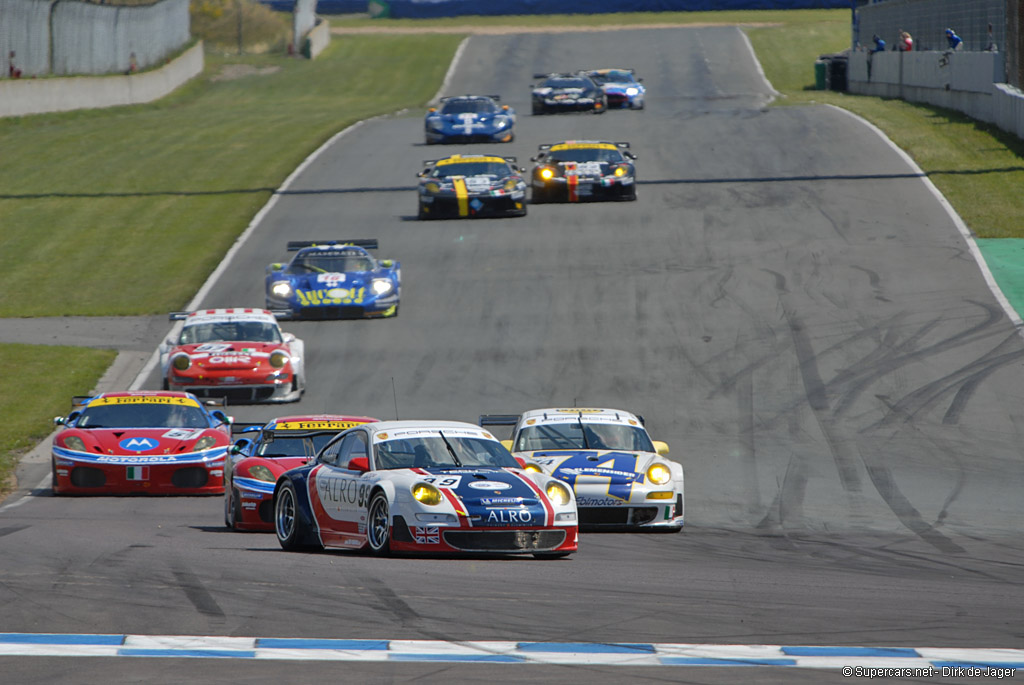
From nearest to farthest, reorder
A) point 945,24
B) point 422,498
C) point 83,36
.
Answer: point 422,498 < point 945,24 < point 83,36

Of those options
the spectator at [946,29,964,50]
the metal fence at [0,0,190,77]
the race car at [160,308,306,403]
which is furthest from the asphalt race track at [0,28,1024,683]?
the metal fence at [0,0,190,77]

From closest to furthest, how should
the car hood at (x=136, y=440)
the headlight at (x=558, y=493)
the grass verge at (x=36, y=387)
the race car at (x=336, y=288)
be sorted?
1. the headlight at (x=558, y=493)
2. the car hood at (x=136, y=440)
3. the grass verge at (x=36, y=387)
4. the race car at (x=336, y=288)

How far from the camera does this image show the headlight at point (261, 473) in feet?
43.6

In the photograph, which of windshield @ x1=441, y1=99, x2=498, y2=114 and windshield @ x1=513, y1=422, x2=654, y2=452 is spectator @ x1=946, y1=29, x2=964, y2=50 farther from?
windshield @ x1=513, y1=422, x2=654, y2=452

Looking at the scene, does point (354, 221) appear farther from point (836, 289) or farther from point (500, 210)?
point (836, 289)

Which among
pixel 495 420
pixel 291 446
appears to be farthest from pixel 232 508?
pixel 495 420

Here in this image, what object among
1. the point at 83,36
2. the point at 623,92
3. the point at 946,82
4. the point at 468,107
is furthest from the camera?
the point at 83,36

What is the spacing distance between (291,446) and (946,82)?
3479 cm

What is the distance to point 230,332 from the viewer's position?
2173 centimetres

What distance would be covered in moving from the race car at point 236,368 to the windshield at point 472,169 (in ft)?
37.2

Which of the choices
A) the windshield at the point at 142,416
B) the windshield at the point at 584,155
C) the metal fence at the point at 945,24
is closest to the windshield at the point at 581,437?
the windshield at the point at 142,416

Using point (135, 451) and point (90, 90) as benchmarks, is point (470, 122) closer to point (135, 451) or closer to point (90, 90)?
point (90, 90)

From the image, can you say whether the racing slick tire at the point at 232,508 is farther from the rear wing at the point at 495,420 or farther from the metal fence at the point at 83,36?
the metal fence at the point at 83,36

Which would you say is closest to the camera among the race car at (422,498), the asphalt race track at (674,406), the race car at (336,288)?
the asphalt race track at (674,406)
